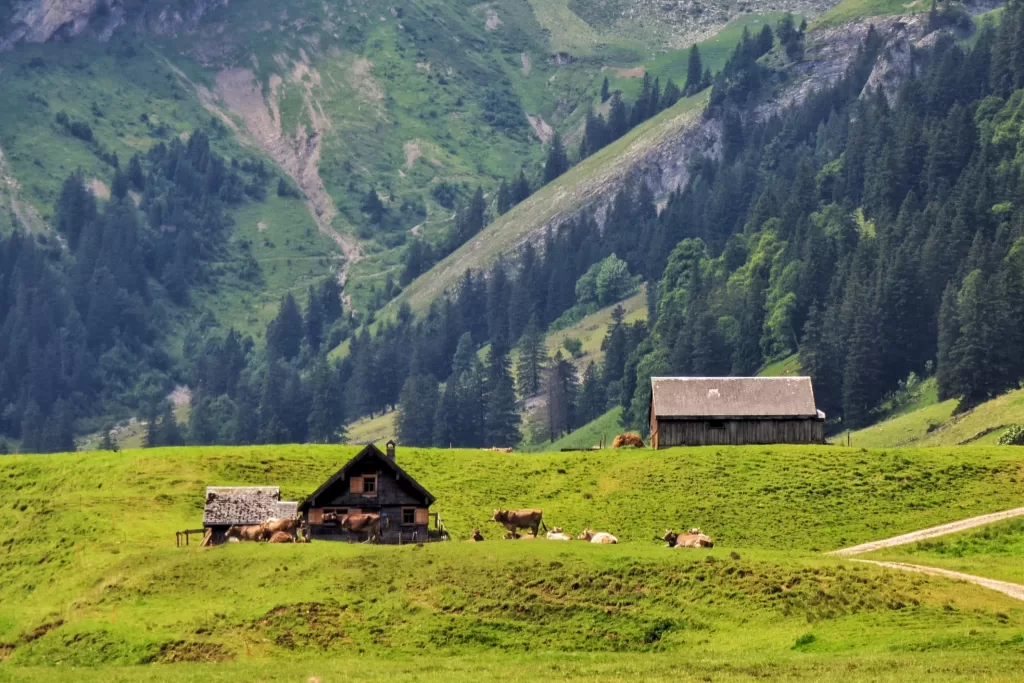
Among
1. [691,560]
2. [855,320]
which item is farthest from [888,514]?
[855,320]

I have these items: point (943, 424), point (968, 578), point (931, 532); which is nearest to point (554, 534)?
point (931, 532)

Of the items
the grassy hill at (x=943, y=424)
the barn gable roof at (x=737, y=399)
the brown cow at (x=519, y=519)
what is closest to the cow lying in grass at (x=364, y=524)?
the brown cow at (x=519, y=519)

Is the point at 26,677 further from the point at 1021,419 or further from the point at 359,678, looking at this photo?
the point at 1021,419

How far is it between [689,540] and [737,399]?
3152 cm

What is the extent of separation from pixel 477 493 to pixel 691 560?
28534 millimetres

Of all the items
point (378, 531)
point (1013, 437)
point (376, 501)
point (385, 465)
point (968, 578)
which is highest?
point (1013, 437)

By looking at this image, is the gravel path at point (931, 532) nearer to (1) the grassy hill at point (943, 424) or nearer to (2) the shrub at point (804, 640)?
(2) the shrub at point (804, 640)

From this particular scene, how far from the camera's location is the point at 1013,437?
124 m

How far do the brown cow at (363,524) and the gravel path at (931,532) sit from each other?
72.2 feet

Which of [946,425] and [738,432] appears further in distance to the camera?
[946,425]

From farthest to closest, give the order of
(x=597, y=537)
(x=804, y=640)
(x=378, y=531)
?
(x=378, y=531) → (x=597, y=537) → (x=804, y=640)

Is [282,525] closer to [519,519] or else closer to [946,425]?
[519,519]

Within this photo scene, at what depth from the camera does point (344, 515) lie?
88812mm

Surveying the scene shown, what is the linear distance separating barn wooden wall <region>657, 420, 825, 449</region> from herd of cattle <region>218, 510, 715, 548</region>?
23.7 meters
